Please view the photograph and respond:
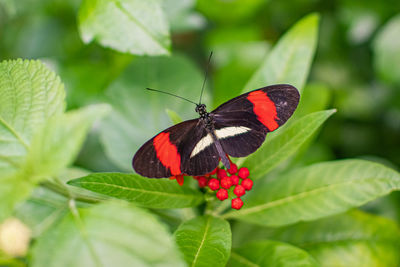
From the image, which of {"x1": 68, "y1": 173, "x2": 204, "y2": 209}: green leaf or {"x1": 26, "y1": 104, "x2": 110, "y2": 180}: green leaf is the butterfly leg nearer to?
{"x1": 68, "y1": 173, "x2": 204, "y2": 209}: green leaf

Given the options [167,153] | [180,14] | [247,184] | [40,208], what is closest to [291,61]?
[247,184]

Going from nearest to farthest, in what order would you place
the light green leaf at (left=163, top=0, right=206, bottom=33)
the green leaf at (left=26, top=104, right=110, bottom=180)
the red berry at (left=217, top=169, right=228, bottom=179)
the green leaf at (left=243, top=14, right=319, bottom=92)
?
the green leaf at (left=26, top=104, right=110, bottom=180)
the red berry at (left=217, top=169, right=228, bottom=179)
the green leaf at (left=243, top=14, right=319, bottom=92)
the light green leaf at (left=163, top=0, right=206, bottom=33)

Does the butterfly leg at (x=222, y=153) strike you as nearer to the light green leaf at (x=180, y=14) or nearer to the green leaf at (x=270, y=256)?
the green leaf at (x=270, y=256)

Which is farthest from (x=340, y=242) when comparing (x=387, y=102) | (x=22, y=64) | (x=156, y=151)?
(x=22, y=64)

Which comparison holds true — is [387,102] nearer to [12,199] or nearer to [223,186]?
[223,186]

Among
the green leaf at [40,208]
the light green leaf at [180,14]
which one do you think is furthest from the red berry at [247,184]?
the light green leaf at [180,14]

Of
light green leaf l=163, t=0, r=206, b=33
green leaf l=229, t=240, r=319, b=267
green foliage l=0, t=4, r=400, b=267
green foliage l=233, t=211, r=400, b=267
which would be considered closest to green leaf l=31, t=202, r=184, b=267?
green foliage l=0, t=4, r=400, b=267
